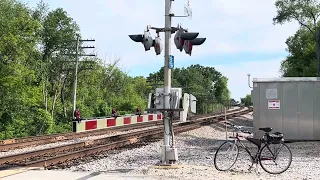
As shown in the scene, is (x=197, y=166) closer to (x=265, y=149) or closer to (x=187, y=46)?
(x=265, y=149)

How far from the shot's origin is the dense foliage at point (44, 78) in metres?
29.7

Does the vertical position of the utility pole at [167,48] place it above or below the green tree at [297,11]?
below

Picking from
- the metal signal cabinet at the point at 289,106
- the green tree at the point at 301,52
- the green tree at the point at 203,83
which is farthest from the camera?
the green tree at the point at 203,83

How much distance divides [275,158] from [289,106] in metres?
9.04

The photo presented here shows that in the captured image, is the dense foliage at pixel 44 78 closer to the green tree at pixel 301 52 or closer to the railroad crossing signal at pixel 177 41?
the railroad crossing signal at pixel 177 41

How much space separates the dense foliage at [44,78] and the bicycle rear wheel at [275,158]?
2056 centimetres

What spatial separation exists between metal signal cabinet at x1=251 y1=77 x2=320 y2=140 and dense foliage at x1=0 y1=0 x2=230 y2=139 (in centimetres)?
1629

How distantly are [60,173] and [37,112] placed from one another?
26394 millimetres

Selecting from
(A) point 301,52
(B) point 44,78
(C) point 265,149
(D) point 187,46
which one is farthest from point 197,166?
(A) point 301,52

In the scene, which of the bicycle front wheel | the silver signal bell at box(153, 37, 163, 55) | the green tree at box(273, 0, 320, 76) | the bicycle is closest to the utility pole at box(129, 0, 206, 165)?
the silver signal bell at box(153, 37, 163, 55)

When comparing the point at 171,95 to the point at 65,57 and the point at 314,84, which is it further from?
the point at 65,57

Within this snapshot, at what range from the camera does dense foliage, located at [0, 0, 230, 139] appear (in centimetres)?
2973

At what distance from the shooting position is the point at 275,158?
1007 cm

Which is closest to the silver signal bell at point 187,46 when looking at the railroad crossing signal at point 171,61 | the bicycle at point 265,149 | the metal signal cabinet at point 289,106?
the railroad crossing signal at point 171,61
